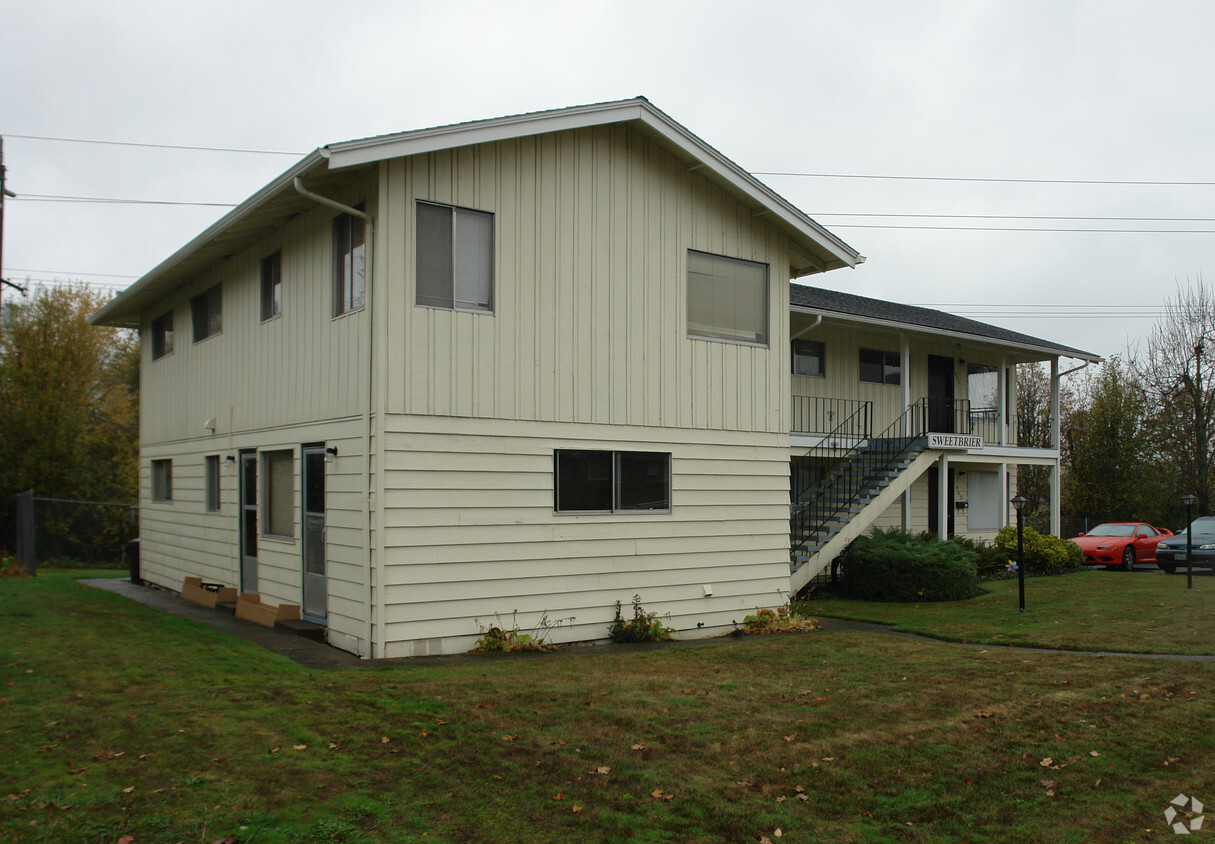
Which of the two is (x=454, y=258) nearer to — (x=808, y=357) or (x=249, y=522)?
(x=249, y=522)

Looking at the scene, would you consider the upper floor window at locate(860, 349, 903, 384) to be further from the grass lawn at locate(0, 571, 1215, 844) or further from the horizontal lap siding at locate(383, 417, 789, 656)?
the grass lawn at locate(0, 571, 1215, 844)

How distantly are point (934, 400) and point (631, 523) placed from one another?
46.6ft

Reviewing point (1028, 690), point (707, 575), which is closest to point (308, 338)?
point (707, 575)

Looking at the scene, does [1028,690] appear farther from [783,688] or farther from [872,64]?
[872,64]

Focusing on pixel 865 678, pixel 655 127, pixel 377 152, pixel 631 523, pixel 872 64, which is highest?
pixel 872 64

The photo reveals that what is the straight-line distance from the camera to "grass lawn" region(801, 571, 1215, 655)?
1164cm

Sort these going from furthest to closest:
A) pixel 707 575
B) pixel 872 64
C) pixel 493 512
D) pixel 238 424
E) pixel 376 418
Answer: pixel 872 64 → pixel 238 424 → pixel 707 575 → pixel 493 512 → pixel 376 418

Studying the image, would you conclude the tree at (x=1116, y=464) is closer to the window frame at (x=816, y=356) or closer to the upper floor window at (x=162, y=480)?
the window frame at (x=816, y=356)

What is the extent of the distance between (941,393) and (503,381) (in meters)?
16.7

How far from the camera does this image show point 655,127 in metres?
11.9

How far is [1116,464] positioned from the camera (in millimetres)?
33375

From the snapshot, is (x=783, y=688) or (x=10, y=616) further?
(x=10, y=616)

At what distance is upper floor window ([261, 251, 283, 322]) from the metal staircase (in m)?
9.16
